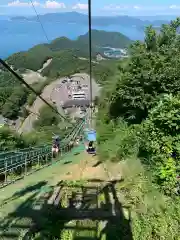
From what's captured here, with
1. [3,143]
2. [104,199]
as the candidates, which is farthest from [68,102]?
[104,199]

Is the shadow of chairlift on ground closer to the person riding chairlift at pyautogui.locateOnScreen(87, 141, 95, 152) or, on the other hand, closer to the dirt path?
the dirt path

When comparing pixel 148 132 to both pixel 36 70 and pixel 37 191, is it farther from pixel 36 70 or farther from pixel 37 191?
pixel 36 70

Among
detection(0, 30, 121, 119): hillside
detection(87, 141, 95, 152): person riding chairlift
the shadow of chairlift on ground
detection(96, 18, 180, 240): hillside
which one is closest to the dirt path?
the shadow of chairlift on ground

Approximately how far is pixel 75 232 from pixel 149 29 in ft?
50.1

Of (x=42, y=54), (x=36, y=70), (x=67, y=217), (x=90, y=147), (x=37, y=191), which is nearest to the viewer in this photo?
(x=67, y=217)

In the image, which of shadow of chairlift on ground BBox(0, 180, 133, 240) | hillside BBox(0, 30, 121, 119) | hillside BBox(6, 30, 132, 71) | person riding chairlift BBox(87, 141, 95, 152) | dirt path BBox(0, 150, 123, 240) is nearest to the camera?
shadow of chairlift on ground BBox(0, 180, 133, 240)

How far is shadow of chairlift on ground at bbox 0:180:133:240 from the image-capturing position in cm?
936

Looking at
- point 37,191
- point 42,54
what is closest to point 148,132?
Result: point 37,191

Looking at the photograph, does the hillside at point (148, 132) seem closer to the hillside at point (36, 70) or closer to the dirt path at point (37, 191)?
the dirt path at point (37, 191)

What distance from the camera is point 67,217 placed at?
33.8 ft

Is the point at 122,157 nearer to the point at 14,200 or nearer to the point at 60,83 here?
the point at 14,200

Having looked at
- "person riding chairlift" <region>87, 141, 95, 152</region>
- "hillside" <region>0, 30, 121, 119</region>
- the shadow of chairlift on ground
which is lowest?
"hillside" <region>0, 30, 121, 119</region>

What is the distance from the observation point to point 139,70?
19.9 m

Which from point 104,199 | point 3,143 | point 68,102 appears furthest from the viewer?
point 68,102
